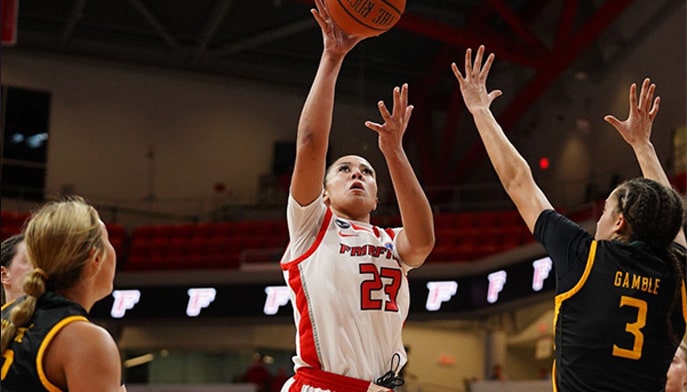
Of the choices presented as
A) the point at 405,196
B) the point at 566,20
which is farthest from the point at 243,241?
the point at 405,196

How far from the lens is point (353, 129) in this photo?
20.3m

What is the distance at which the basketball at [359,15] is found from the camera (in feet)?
12.4

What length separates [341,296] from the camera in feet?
12.3

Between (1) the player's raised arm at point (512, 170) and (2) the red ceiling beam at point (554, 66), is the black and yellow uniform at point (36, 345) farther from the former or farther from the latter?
(2) the red ceiling beam at point (554, 66)

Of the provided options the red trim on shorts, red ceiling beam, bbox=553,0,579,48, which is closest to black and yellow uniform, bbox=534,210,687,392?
the red trim on shorts

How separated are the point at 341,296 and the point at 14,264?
1.20 meters

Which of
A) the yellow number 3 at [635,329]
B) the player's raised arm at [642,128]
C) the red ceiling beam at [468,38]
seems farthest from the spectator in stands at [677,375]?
the red ceiling beam at [468,38]

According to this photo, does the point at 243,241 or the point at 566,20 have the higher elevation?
the point at 566,20

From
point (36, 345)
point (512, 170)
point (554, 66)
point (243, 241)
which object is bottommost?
point (243, 241)

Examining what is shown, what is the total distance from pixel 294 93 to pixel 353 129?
4.87 feet

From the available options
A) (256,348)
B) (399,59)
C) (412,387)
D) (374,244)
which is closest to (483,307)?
(412,387)

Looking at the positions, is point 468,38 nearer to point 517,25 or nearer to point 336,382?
point 517,25

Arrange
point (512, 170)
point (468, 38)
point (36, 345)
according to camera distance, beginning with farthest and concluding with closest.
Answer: point (468, 38), point (512, 170), point (36, 345)

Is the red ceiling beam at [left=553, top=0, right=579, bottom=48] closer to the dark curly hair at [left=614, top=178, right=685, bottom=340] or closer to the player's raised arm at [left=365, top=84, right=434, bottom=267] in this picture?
the player's raised arm at [left=365, top=84, right=434, bottom=267]
